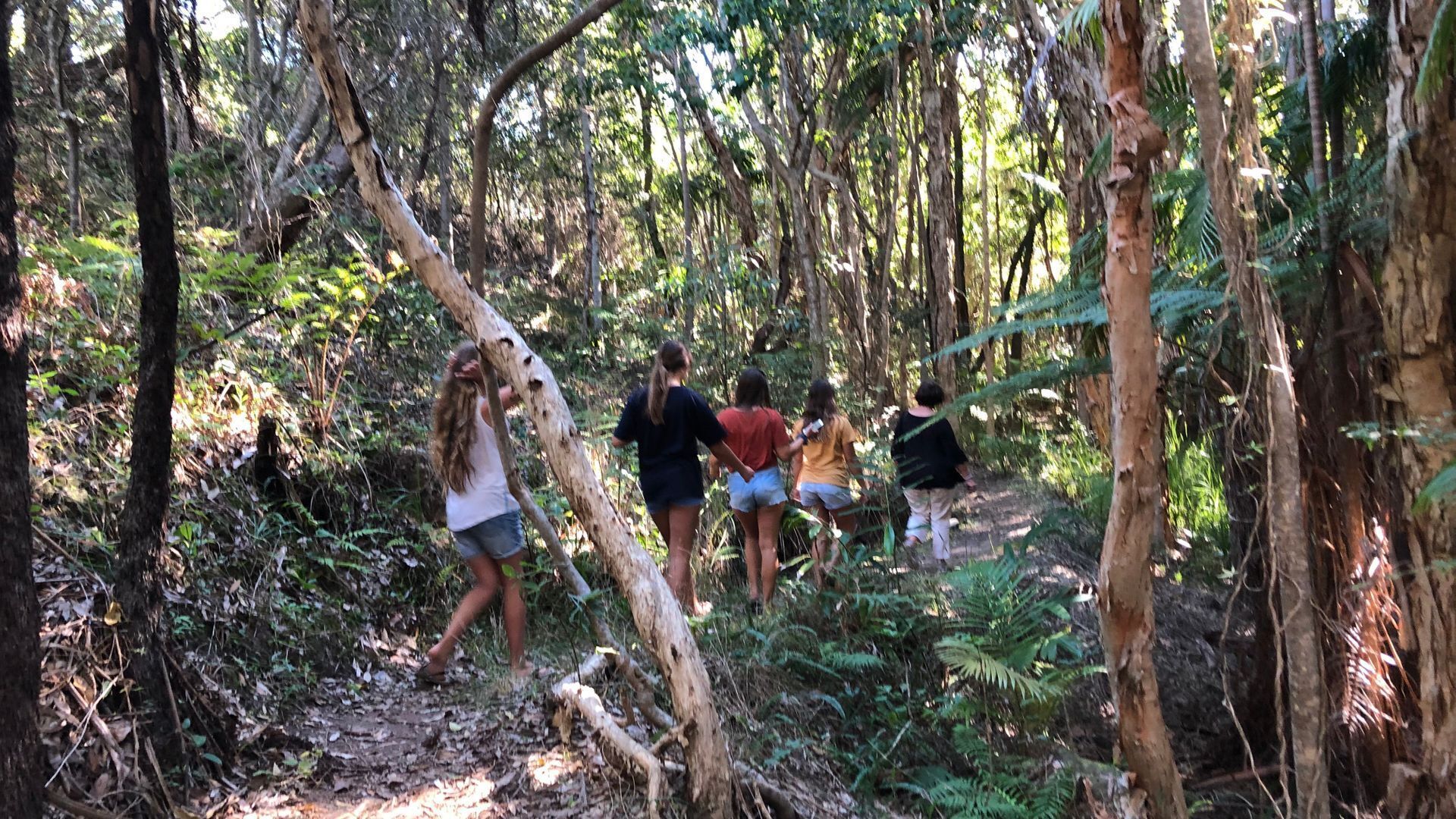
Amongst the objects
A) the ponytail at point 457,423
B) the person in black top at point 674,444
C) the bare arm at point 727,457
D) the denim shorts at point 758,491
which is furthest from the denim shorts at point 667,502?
the ponytail at point 457,423

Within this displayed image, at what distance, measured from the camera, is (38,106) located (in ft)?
32.3

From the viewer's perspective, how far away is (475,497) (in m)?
5.27

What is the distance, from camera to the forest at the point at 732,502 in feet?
12.2

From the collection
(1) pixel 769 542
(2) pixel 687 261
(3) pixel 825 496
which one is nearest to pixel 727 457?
(1) pixel 769 542

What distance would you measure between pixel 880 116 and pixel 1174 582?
8306 millimetres

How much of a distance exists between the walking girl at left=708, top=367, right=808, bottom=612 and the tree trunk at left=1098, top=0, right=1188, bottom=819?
3.14m

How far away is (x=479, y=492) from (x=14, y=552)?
237cm

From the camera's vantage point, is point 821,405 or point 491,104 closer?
point 491,104

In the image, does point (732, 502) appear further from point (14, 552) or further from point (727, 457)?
point (14, 552)

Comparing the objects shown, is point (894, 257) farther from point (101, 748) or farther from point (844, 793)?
point (101, 748)

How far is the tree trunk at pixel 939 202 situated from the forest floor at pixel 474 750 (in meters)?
5.61

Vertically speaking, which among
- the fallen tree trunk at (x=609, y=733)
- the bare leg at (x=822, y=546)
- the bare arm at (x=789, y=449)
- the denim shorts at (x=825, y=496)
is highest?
the bare arm at (x=789, y=449)

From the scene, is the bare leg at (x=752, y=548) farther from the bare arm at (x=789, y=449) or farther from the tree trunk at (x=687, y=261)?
the tree trunk at (x=687, y=261)

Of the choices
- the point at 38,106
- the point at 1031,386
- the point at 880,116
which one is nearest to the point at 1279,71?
the point at 1031,386
